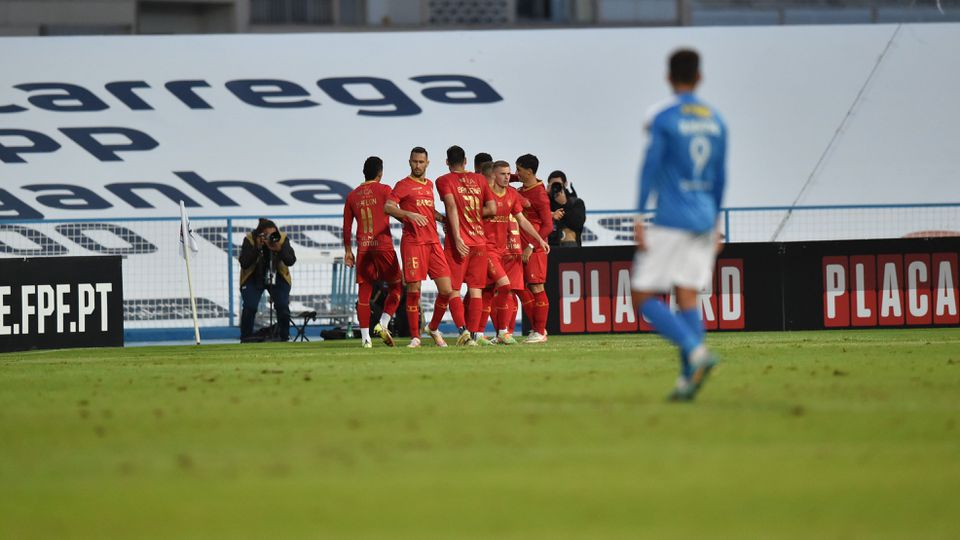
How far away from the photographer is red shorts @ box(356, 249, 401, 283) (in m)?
18.2

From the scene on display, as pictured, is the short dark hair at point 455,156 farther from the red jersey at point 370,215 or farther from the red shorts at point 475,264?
the red jersey at point 370,215

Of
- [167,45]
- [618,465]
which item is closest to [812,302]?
[167,45]

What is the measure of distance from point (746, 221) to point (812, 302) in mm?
4743

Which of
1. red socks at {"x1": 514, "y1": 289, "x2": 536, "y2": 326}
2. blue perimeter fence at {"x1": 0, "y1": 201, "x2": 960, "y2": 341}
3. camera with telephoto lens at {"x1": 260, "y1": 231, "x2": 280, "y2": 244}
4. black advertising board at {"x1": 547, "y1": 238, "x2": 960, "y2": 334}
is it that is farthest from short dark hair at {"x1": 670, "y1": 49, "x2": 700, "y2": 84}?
blue perimeter fence at {"x1": 0, "y1": 201, "x2": 960, "y2": 341}

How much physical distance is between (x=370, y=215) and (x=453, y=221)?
1.30m

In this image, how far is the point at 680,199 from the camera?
30.2 ft

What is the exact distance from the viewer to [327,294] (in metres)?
25.1

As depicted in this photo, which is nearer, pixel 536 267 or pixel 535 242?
pixel 535 242

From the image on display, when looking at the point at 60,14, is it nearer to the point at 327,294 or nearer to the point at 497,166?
the point at 327,294

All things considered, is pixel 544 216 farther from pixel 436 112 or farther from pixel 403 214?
pixel 436 112

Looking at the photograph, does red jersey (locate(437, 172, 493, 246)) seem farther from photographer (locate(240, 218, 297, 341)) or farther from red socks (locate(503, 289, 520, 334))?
photographer (locate(240, 218, 297, 341))

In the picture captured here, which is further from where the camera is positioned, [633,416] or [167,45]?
[167,45]

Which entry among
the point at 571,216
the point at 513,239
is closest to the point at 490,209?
the point at 513,239

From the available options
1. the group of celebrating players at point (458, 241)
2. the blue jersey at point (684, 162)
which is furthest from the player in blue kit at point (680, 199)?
the group of celebrating players at point (458, 241)
